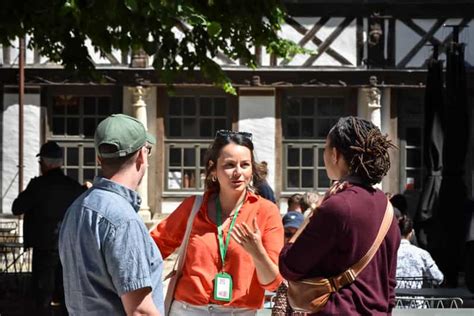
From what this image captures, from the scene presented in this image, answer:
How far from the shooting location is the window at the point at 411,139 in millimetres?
20953

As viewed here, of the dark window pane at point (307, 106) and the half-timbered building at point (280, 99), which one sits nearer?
the half-timbered building at point (280, 99)

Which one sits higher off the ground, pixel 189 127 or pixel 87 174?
pixel 189 127

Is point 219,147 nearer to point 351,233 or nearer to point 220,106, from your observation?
point 351,233

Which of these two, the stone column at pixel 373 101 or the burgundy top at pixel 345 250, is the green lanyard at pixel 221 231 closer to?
the burgundy top at pixel 345 250

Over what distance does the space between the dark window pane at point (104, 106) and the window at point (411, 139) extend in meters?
5.38

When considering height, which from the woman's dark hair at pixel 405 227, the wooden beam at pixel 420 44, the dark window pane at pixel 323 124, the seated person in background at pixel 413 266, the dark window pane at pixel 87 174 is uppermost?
the wooden beam at pixel 420 44

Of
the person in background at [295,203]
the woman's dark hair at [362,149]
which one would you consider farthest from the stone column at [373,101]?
the woman's dark hair at [362,149]

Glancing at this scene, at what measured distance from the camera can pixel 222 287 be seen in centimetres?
490

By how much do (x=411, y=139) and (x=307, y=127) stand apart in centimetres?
195

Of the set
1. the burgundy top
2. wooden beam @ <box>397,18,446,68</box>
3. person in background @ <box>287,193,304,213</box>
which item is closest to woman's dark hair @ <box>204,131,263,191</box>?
the burgundy top

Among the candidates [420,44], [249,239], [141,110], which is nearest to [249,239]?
[249,239]

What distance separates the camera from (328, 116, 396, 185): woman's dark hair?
4.12m

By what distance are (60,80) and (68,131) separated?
1.08 meters

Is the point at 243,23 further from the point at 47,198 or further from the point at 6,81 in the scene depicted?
the point at 6,81
